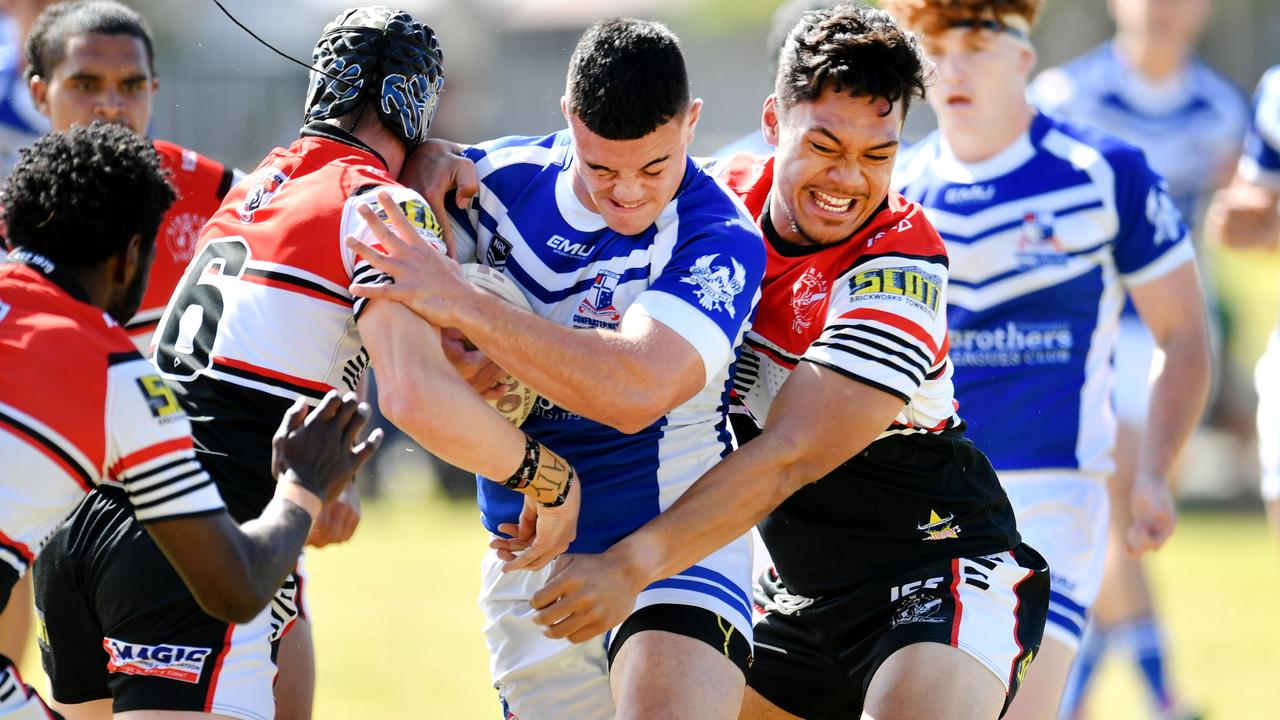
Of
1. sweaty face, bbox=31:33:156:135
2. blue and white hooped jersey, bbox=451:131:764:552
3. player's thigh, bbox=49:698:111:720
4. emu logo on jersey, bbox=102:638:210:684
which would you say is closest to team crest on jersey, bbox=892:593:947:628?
blue and white hooped jersey, bbox=451:131:764:552

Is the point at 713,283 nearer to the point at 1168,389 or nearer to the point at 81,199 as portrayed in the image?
the point at 81,199

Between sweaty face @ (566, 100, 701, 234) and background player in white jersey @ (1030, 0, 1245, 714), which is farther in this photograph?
background player in white jersey @ (1030, 0, 1245, 714)

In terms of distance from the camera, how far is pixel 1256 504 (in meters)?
15.6

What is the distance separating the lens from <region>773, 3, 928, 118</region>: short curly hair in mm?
4367

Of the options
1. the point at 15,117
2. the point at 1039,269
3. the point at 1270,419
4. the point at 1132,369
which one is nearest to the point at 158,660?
the point at 1039,269

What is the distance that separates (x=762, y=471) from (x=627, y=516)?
0.43 meters

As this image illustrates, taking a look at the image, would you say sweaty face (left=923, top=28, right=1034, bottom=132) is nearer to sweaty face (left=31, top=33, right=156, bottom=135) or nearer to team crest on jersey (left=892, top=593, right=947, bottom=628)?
team crest on jersey (left=892, top=593, right=947, bottom=628)

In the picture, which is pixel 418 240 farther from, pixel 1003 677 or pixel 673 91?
pixel 1003 677

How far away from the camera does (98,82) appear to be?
5797mm

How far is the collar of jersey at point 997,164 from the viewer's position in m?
6.04

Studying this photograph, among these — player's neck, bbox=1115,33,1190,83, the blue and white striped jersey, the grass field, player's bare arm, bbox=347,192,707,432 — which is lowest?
the grass field

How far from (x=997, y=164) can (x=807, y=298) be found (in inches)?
74.6

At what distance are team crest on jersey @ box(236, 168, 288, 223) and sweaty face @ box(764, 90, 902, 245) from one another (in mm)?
Result: 1398

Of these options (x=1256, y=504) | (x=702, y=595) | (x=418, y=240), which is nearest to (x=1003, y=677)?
(x=702, y=595)
